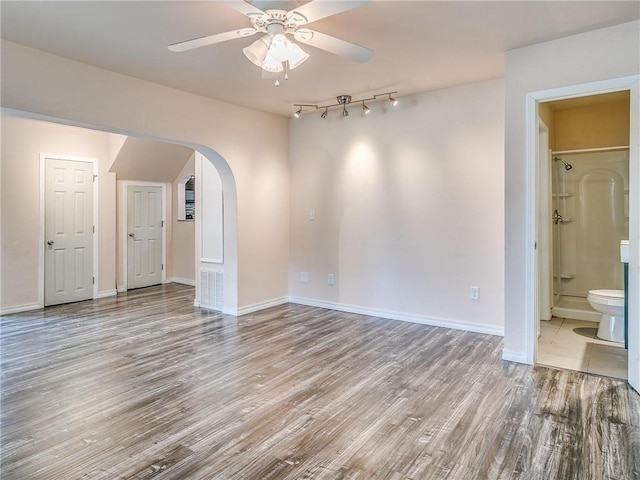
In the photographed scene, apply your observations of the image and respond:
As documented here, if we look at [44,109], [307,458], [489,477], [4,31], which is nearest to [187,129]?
[44,109]

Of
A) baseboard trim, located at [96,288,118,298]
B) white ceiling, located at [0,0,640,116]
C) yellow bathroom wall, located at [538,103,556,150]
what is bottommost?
baseboard trim, located at [96,288,118,298]

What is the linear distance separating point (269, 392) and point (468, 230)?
8.54 feet

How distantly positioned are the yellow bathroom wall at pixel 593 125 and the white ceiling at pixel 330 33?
155 cm

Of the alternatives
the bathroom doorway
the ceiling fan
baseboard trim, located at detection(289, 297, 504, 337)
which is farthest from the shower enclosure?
the ceiling fan

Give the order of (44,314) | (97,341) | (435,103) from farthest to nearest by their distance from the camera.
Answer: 1. (44,314)
2. (435,103)
3. (97,341)

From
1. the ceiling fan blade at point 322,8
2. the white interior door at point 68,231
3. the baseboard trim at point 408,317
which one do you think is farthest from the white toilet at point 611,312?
the white interior door at point 68,231

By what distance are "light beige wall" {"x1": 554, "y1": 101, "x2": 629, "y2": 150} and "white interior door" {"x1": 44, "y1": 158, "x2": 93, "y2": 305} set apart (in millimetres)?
6456

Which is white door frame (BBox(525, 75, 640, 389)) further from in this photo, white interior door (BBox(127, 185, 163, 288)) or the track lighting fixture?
white interior door (BBox(127, 185, 163, 288))

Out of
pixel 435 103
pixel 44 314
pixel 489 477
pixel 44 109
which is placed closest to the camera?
pixel 489 477

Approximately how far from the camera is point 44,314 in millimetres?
5078

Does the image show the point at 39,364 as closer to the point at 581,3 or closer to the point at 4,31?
the point at 4,31

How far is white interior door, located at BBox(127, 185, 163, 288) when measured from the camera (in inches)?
268

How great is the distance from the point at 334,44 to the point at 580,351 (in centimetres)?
329

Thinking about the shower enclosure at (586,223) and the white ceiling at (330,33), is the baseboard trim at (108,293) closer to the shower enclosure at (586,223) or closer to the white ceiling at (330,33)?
the white ceiling at (330,33)
